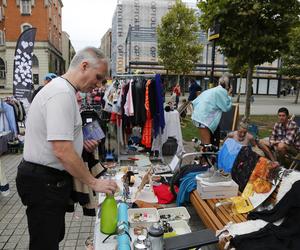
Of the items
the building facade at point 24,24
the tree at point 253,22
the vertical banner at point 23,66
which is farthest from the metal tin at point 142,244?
the building facade at point 24,24

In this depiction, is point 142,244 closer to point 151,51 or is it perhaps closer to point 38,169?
point 38,169

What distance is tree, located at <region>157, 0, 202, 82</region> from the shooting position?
30344 millimetres

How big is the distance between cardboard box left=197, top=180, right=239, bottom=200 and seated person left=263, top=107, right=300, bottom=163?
2.35 metres

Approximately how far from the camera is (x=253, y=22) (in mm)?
8297

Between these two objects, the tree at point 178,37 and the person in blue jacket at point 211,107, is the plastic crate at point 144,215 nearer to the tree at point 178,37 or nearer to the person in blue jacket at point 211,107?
the person in blue jacket at point 211,107

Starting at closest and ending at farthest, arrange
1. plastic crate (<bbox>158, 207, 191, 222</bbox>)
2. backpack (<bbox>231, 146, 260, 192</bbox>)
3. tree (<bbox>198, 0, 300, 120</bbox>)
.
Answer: plastic crate (<bbox>158, 207, 191, 222</bbox>) → backpack (<bbox>231, 146, 260, 192</bbox>) → tree (<bbox>198, 0, 300, 120</bbox>)

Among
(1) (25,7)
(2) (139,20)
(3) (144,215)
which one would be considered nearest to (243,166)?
(3) (144,215)

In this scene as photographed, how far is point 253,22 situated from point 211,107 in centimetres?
356

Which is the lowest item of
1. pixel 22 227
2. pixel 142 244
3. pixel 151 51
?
pixel 22 227

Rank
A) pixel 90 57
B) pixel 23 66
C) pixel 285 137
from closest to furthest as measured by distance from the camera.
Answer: pixel 90 57, pixel 285 137, pixel 23 66

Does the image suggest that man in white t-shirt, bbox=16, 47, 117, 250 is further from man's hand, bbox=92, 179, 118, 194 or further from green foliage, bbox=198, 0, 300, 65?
green foliage, bbox=198, 0, 300, 65

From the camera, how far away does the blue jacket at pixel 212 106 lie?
607cm

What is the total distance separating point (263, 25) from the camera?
844cm

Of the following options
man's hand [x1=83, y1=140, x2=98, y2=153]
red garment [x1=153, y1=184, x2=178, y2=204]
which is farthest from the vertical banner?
man's hand [x1=83, y1=140, x2=98, y2=153]
